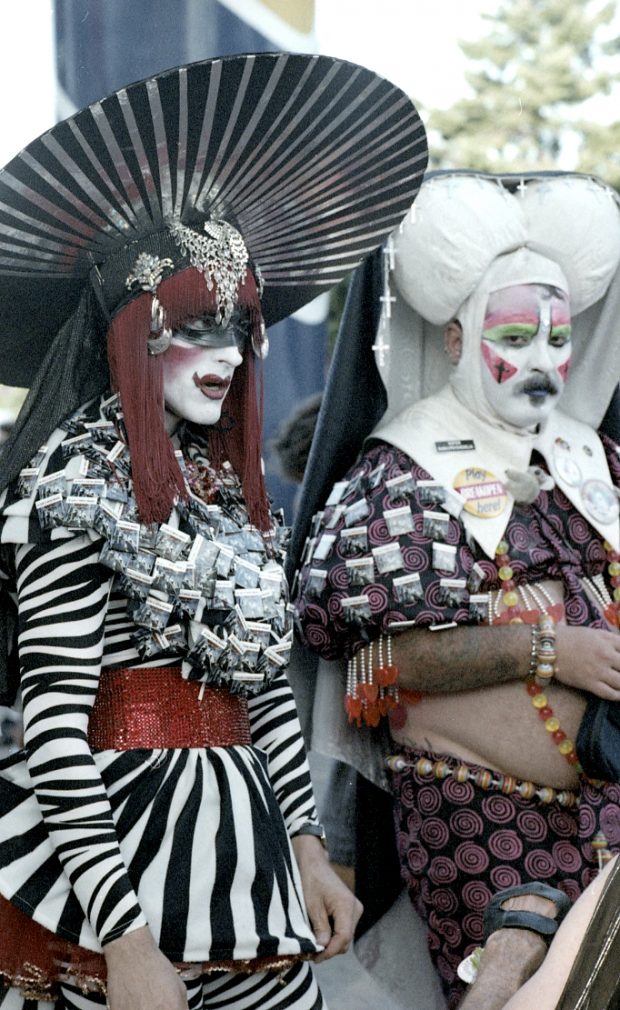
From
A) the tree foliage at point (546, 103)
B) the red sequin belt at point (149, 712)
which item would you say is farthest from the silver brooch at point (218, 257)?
the tree foliage at point (546, 103)

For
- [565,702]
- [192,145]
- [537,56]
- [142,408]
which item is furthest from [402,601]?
[537,56]

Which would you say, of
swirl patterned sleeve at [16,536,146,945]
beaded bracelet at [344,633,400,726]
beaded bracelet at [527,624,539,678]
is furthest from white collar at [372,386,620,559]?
swirl patterned sleeve at [16,536,146,945]

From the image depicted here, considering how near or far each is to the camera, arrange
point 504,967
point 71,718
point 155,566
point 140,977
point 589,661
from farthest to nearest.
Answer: point 589,661 < point 155,566 < point 71,718 < point 140,977 < point 504,967

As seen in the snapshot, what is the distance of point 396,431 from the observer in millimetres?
3318

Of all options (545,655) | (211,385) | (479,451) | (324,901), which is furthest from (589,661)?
(211,385)

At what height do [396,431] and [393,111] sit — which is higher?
[393,111]

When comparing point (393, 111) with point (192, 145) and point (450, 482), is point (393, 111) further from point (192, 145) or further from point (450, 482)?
point (450, 482)

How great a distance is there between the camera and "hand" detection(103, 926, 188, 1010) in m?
2.02

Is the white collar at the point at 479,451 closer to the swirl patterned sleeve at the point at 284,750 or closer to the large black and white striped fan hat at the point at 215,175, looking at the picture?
the large black and white striped fan hat at the point at 215,175

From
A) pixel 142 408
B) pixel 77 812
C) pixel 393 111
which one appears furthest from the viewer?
pixel 393 111

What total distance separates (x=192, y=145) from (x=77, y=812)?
111 centimetres

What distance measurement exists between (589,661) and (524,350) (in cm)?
74

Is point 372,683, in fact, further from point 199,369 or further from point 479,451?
point 199,369

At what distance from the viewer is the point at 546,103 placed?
1739cm
